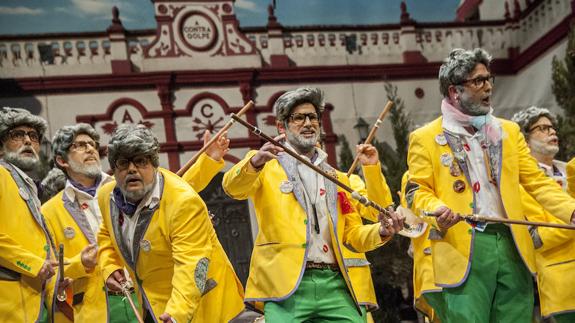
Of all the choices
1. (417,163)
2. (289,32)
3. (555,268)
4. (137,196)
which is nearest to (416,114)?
(289,32)

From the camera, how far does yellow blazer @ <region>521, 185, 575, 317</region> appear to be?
3.41 metres

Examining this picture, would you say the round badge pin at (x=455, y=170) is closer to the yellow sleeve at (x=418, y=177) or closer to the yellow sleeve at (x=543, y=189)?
the yellow sleeve at (x=418, y=177)

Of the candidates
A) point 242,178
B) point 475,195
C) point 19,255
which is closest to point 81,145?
point 19,255

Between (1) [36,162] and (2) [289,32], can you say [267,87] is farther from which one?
(1) [36,162]

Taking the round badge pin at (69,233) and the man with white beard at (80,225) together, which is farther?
the round badge pin at (69,233)

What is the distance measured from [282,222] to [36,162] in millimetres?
1199

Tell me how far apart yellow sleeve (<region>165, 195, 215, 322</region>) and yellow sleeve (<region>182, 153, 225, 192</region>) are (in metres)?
0.99

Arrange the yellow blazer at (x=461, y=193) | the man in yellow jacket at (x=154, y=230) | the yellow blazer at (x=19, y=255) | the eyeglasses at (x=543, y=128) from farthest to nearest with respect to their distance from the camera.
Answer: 1. the eyeglasses at (x=543, y=128)
2. the yellow blazer at (x=461, y=193)
3. the yellow blazer at (x=19, y=255)
4. the man in yellow jacket at (x=154, y=230)

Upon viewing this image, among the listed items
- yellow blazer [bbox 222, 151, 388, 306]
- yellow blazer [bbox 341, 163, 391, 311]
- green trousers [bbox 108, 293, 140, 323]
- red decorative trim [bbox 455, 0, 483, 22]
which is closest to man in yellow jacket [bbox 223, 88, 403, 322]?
yellow blazer [bbox 222, 151, 388, 306]

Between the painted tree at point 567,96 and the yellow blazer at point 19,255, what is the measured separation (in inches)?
207

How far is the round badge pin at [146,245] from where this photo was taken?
2605mm

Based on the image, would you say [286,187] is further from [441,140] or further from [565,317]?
[565,317]

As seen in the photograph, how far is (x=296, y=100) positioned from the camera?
2.96 m

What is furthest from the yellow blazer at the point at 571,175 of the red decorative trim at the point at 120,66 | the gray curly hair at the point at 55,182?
the red decorative trim at the point at 120,66
